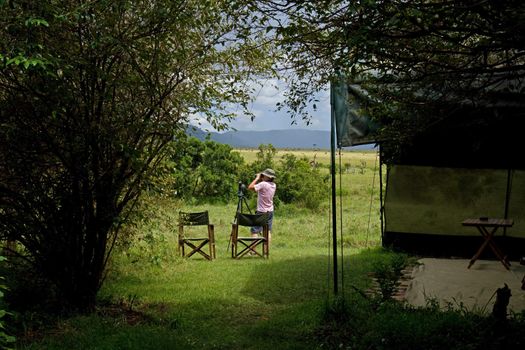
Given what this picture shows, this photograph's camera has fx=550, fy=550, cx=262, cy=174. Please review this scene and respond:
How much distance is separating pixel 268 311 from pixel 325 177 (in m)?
14.9

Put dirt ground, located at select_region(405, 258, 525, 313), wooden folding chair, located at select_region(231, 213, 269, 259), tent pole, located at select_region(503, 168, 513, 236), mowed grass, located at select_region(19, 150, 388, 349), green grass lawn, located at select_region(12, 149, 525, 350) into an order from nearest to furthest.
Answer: green grass lawn, located at select_region(12, 149, 525, 350) < mowed grass, located at select_region(19, 150, 388, 349) < dirt ground, located at select_region(405, 258, 525, 313) < tent pole, located at select_region(503, 168, 513, 236) < wooden folding chair, located at select_region(231, 213, 269, 259)

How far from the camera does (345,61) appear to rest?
383 cm

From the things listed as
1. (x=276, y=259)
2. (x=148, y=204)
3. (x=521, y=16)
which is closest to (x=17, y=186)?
(x=148, y=204)

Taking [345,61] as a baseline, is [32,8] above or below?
above

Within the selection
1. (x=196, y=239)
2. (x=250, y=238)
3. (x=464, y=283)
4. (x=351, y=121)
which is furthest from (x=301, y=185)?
(x=464, y=283)

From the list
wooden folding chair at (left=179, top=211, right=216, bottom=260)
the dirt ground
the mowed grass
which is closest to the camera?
the mowed grass

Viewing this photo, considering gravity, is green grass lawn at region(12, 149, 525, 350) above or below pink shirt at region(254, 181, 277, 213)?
below

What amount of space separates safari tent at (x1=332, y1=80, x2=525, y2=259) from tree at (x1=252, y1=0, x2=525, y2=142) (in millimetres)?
1931

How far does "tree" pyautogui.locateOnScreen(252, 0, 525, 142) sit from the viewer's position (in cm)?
352

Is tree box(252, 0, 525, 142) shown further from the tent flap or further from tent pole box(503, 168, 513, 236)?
tent pole box(503, 168, 513, 236)

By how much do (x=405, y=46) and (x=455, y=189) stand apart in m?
5.00

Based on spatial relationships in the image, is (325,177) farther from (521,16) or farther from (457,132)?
(521,16)

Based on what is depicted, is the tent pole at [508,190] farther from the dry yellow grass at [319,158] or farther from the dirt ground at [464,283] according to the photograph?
the dry yellow grass at [319,158]

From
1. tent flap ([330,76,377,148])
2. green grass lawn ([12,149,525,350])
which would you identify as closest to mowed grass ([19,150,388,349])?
green grass lawn ([12,149,525,350])
